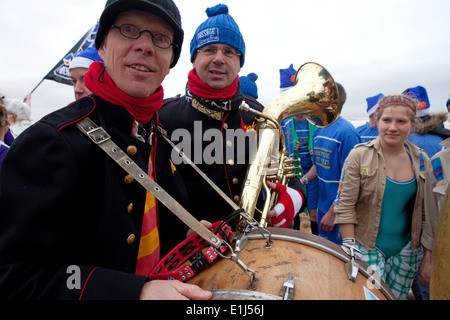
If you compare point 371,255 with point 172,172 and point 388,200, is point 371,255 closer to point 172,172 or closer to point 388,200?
point 388,200

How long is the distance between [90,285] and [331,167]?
3.45 meters

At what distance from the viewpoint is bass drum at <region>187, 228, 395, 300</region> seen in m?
0.94

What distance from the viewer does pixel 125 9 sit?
1.17 meters

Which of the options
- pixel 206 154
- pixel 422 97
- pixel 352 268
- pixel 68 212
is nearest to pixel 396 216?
pixel 352 268

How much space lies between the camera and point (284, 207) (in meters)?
1.90

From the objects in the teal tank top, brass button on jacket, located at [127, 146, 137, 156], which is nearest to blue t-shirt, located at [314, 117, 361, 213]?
the teal tank top

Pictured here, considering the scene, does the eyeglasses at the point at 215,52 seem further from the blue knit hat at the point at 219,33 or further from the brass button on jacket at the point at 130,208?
the brass button on jacket at the point at 130,208

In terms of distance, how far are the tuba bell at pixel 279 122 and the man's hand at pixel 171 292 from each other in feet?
3.04

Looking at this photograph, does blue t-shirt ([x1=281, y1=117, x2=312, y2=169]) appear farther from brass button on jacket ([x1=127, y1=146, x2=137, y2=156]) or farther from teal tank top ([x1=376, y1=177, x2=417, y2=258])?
brass button on jacket ([x1=127, y1=146, x2=137, y2=156])

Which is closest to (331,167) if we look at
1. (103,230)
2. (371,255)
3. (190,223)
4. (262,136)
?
(371,255)

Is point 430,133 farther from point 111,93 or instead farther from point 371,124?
point 111,93

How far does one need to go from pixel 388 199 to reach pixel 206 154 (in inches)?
74.3

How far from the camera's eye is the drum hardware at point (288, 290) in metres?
0.90

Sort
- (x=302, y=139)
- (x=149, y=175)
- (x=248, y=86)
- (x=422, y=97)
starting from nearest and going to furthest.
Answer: (x=149, y=175), (x=422, y=97), (x=302, y=139), (x=248, y=86)
